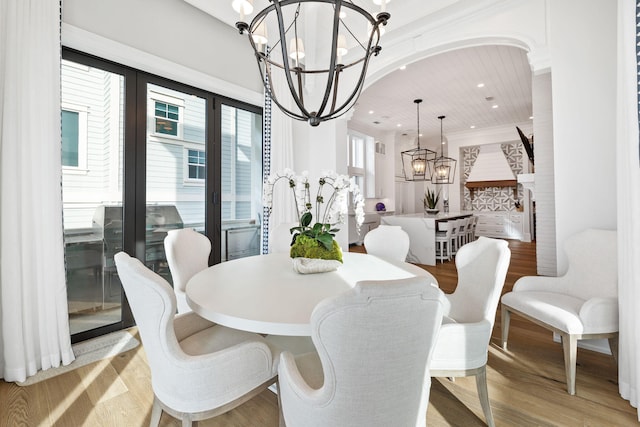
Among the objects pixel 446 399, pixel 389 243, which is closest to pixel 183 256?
Result: pixel 389 243

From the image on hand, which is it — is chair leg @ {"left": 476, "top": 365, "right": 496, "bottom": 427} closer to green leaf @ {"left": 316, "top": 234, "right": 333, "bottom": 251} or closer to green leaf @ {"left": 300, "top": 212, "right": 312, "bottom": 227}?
green leaf @ {"left": 316, "top": 234, "right": 333, "bottom": 251}

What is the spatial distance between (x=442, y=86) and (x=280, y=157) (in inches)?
138

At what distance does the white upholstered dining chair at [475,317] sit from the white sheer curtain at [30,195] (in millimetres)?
2517

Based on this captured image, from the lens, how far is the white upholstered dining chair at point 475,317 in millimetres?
1345

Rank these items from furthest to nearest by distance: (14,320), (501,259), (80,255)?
(80,255) → (14,320) → (501,259)

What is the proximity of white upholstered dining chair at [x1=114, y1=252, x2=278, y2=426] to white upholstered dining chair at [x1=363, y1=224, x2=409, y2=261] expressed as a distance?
5.06ft

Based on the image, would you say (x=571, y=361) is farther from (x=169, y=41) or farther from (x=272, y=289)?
(x=169, y=41)

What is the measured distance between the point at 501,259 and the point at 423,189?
9.53 m

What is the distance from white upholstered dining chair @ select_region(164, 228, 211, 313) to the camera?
1931mm

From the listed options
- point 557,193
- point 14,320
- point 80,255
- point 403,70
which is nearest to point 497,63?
point 403,70

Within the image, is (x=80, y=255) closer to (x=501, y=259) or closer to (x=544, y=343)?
(x=501, y=259)

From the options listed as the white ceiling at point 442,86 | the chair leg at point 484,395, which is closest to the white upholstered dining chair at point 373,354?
the chair leg at point 484,395

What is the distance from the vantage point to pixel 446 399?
170cm

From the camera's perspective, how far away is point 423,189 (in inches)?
414
